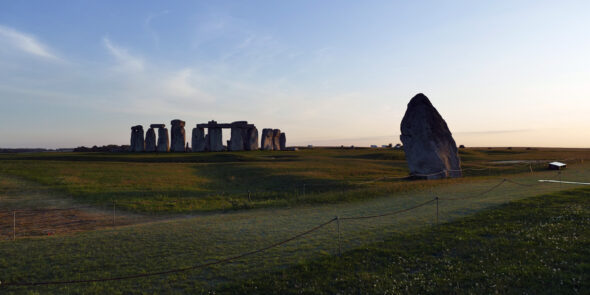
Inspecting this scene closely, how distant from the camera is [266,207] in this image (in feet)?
63.8

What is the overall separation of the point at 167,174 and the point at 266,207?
Result: 1613 centimetres

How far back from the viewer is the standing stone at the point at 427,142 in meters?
27.3

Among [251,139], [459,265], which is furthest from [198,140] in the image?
[459,265]

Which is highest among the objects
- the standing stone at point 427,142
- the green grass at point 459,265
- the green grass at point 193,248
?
the standing stone at point 427,142

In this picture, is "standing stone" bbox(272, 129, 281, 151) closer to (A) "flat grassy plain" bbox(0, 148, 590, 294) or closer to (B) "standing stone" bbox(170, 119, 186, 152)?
(B) "standing stone" bbox(170, 119, 186, 152)

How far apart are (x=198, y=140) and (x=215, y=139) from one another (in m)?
3.33

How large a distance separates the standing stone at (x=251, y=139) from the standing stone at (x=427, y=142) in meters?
44.1

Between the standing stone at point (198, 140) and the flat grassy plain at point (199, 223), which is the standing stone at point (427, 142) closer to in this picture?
the flat grassy plain at point (199, 223)

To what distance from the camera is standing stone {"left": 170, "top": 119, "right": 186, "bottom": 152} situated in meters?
63.2

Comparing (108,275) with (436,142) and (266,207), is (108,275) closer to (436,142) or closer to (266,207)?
(266,207)

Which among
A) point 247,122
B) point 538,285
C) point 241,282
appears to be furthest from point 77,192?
point 247,122

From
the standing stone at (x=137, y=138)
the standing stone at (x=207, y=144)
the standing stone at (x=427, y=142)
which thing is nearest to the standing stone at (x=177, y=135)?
the standing stone at (x=207, y=144)

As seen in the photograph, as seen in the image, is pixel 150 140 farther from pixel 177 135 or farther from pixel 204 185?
pixel 204 185

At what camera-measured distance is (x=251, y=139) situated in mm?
69438
